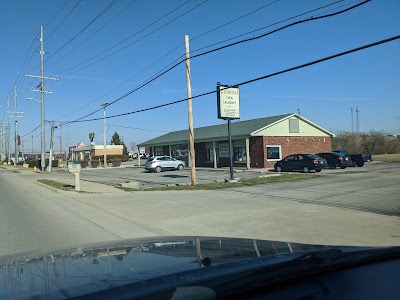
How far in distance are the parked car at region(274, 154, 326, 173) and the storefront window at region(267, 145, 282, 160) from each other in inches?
196

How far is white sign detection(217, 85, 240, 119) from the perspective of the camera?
75.6ft

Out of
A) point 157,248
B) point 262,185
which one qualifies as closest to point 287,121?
point 262,185

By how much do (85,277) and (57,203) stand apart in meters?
14.3

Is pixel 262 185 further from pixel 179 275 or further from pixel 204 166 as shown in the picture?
pixel 204 166

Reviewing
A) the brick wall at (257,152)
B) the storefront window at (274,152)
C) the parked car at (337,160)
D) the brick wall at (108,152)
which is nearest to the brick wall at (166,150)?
the brick wall at (257,152)

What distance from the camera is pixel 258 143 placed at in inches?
1490

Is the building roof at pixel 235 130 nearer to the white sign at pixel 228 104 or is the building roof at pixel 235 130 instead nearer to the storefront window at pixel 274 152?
the storefront window at pixel 274 152

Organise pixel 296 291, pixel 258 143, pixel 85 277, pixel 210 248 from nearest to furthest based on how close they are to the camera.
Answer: pixel 296 291 → pixel 85 277 → pixel 210 248 → pixel 258 143

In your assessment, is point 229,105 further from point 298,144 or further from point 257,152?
point 298,144

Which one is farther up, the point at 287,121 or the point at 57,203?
the point at 287,121

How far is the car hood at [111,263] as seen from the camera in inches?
91.2

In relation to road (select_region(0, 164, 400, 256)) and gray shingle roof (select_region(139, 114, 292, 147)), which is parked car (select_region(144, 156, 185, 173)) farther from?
road (select_region(0, 164, 400, 256))

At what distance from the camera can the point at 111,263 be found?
9.77ft

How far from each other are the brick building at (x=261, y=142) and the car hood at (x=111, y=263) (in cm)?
3381
